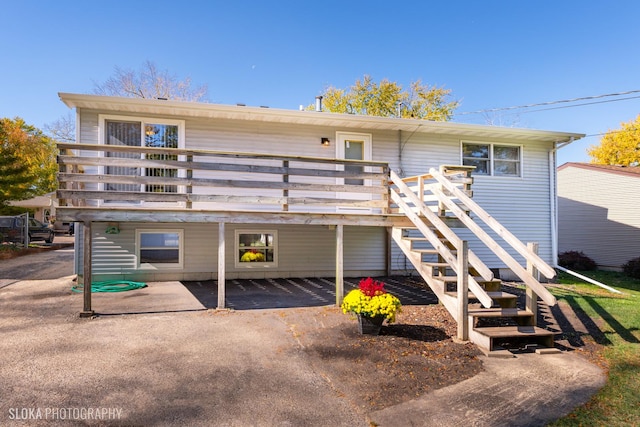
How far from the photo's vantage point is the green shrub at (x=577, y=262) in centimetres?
1539

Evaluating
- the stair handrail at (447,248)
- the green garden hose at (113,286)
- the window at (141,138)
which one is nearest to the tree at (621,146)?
the stair handrail at (447,248)

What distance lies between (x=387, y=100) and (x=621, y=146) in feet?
59.0

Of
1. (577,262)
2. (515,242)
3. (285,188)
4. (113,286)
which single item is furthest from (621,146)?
(113,286)

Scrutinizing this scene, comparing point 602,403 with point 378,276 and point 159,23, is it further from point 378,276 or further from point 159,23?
point 159,23

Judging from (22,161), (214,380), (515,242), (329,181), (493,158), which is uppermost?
(22,161)

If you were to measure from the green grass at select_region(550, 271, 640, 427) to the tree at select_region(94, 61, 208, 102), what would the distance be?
2369cm

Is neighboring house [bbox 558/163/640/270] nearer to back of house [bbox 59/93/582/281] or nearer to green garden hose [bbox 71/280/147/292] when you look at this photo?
back of house [bbox 59/93/582/281]

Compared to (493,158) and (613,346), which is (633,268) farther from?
(613,346)

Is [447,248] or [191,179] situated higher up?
[191,179]

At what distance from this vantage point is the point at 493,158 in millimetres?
11414

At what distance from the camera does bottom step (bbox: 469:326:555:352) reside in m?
4.96

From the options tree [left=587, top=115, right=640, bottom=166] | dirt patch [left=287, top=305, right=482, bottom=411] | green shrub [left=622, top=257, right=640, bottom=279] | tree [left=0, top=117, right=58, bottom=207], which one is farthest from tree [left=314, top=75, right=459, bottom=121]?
dirt patch [left=287, top=305, right=482, bottom=411]

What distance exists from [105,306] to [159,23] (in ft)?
52.0

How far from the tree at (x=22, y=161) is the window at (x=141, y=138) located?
13.9 m
